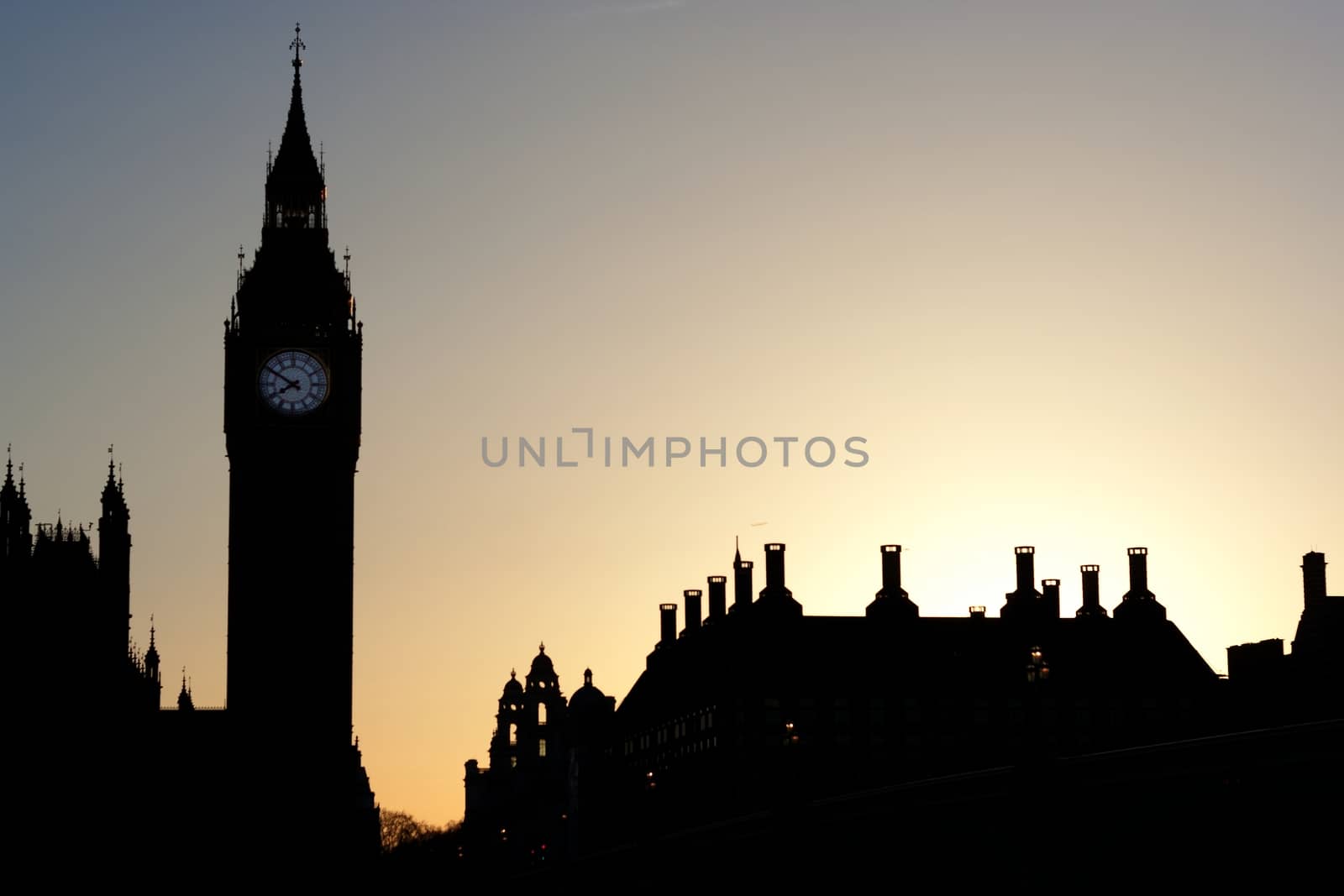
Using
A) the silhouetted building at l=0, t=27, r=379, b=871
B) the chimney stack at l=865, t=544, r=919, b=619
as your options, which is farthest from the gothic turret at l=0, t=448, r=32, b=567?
the chimney stack at l=865, t=544, r=919, b=619

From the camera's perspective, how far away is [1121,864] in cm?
12519

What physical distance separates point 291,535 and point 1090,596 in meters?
55.1

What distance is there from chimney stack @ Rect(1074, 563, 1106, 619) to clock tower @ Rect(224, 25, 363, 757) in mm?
49905

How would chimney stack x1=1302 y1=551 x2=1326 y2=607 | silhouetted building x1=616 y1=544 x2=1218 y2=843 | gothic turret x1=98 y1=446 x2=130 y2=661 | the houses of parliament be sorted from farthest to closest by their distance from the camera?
chimney stack x1=1302 y1=551 x2=1326 y2=607, silhouetted building x1=616 y1=544 x2=1218 y2=843, the houses of parliament, gothic turret x1=98 y1=446 x2=130 y2=661

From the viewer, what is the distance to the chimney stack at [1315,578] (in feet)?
594

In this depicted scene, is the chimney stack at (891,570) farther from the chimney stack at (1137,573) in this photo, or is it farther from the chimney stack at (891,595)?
the chimney stack at (1137,573)

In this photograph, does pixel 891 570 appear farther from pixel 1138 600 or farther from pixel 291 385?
pixel 291 385

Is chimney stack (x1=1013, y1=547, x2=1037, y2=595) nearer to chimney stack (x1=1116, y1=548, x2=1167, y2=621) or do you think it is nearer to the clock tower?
chimney stack (x1=1116, y1=548, x2=1167, y2=621)

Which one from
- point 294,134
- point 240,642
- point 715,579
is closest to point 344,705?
point 240,642

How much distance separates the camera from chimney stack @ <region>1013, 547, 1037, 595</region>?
18812 cm

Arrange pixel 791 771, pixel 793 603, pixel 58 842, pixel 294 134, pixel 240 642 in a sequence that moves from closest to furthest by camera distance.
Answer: pixel 58 842 < pixel 791 771 < pixel 240 642 < pixel 793 603 < pixel 294 134

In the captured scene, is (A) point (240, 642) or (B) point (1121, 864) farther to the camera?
(A) point (240, 642)

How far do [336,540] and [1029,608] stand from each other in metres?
47.3

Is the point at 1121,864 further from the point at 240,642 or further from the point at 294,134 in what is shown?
the point at 294,134
